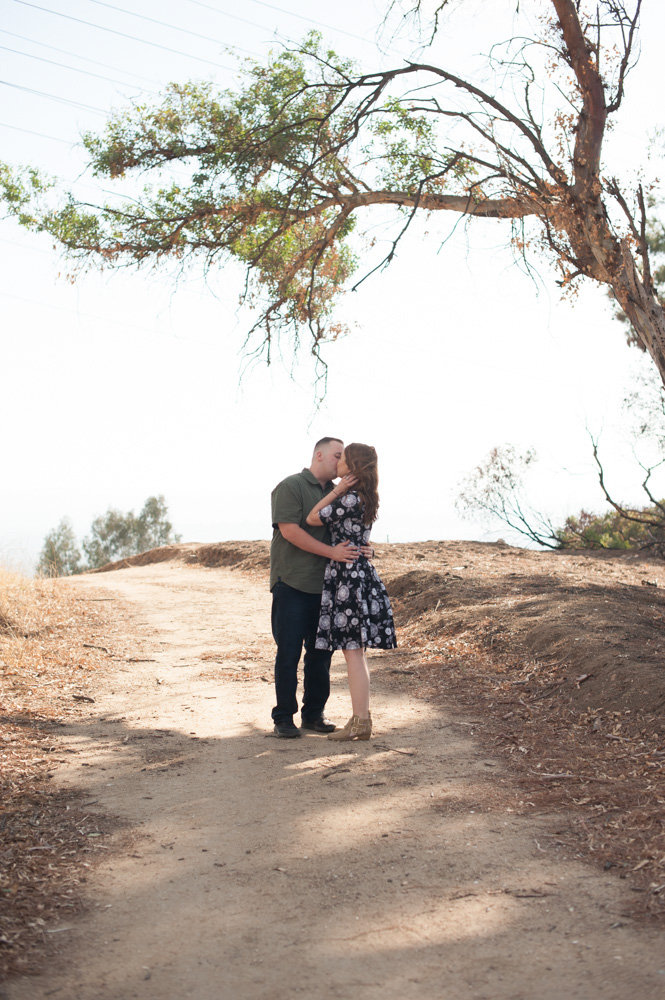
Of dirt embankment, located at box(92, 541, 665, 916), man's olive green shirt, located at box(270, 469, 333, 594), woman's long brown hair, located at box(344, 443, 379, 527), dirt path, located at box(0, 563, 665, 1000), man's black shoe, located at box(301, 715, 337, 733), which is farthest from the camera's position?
man's black shoe, located at box(301, 715, 337, 733)

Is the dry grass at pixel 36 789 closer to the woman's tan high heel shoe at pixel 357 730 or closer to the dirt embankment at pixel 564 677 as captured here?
the woman's tan high heel shoe at pixel 357 730

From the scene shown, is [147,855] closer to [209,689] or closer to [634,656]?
[209,689]

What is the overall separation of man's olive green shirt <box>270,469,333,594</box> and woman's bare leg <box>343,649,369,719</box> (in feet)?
1.60

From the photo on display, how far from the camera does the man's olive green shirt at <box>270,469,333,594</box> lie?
17.9 ft

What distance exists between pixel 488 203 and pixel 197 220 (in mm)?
3785

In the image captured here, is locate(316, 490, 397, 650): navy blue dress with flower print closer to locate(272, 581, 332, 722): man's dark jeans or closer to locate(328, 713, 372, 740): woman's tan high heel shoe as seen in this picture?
locate(272, 581, 332, 722): man's dark jeans

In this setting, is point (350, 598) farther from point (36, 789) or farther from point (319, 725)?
point (36, 789)

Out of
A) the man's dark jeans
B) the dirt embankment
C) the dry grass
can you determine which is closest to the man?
the man's dark jeans

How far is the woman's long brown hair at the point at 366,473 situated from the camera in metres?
5.25

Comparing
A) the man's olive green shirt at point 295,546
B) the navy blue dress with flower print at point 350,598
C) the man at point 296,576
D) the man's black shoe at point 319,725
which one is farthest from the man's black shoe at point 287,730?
the man's olive green shirt at point 295,546

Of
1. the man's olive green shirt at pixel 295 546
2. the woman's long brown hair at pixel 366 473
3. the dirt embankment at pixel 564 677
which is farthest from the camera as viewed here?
the man's olive green shirt at pixel 295 546

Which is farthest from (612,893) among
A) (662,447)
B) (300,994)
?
(662,447)

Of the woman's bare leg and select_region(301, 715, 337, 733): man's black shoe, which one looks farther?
select_region(301, 715, 337, 733): man's black shoe

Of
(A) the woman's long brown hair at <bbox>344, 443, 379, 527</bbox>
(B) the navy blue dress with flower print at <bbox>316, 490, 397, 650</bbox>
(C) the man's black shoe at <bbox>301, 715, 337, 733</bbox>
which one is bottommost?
(C) the man's black shoe at <bbox>301, 715, 337, 733</bbox>
